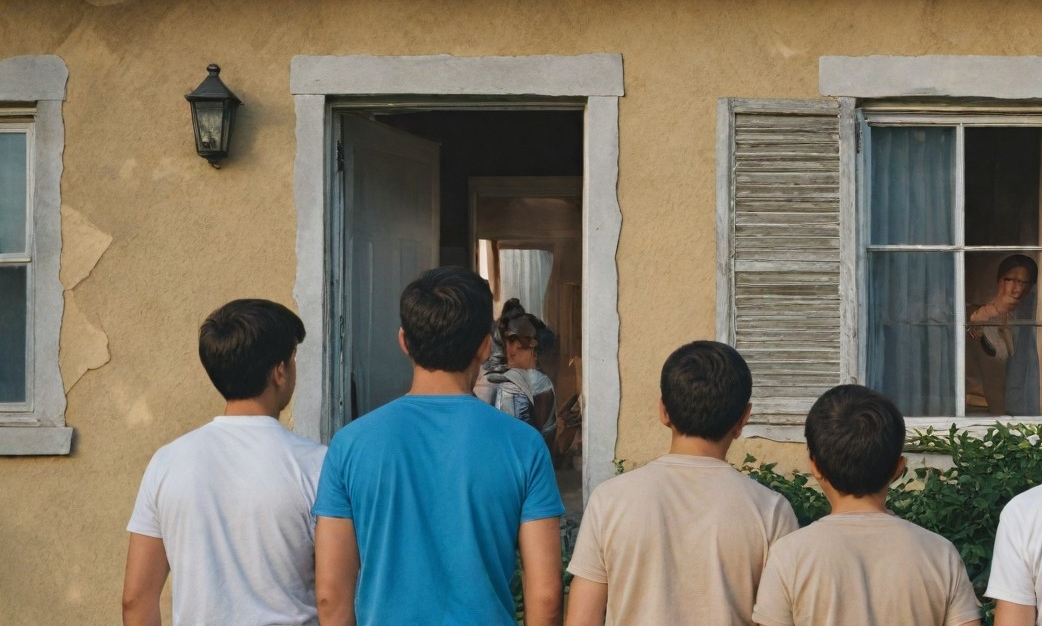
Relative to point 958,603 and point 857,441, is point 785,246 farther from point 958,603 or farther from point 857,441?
point 958,603

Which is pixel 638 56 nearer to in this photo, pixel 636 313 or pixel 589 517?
pixel 636 313

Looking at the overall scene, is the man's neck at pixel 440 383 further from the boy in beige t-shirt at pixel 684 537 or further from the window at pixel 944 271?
the window at pixel 944 271

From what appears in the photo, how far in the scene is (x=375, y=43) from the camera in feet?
16.1

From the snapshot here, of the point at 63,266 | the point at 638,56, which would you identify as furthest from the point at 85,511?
the point at 638,56

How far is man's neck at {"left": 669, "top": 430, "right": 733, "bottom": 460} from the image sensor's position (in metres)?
2.45

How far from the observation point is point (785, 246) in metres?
4.93

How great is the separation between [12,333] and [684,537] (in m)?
3.85

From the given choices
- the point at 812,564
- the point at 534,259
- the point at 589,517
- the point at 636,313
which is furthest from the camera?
the point at 534,259

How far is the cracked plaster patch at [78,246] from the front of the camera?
4910 millimetres

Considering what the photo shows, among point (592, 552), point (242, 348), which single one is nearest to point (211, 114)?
point (242, 348)

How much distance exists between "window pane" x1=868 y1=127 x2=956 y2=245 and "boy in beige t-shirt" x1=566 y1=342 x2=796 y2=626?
2.95 m

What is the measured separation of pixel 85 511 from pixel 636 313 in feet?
8.43

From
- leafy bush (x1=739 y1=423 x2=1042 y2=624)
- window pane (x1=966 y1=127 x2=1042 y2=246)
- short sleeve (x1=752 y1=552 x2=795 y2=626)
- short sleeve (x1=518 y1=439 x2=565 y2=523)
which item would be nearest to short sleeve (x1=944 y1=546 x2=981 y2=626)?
short sleeve (x1=752 y1=552 x2=795 y2=626)

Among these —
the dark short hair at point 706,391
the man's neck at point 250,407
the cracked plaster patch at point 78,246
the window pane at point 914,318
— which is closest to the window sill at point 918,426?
the window pane at point 914,318
